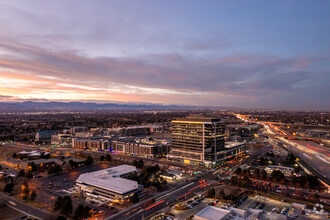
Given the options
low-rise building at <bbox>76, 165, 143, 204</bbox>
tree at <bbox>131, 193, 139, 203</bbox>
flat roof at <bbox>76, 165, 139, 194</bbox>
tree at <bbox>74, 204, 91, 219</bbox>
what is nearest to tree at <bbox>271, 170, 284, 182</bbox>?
low-rise building at <bbox>76, 165, 143, 204</bbox>

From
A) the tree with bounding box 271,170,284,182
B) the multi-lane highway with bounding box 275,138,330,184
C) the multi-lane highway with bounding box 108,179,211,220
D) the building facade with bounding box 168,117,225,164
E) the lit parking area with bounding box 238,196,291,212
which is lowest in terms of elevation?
the multi-lane highway with bounding box 108,179,211,220

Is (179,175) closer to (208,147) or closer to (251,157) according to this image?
(208,147)

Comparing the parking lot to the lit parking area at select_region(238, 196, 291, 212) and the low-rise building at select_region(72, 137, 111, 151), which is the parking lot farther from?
the low-rise building at select_region(72, 137, 111, 151)

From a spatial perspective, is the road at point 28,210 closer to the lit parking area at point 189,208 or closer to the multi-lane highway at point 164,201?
the multi-lane highway at point 164,201

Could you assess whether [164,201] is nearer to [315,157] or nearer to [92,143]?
[92,143]

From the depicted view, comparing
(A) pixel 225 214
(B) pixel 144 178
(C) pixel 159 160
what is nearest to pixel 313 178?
(A) pixel 225 214

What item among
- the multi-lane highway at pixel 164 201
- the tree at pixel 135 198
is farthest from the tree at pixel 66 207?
the tree at pixel 135 198

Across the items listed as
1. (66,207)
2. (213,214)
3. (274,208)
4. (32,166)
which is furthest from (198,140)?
(32,166)
